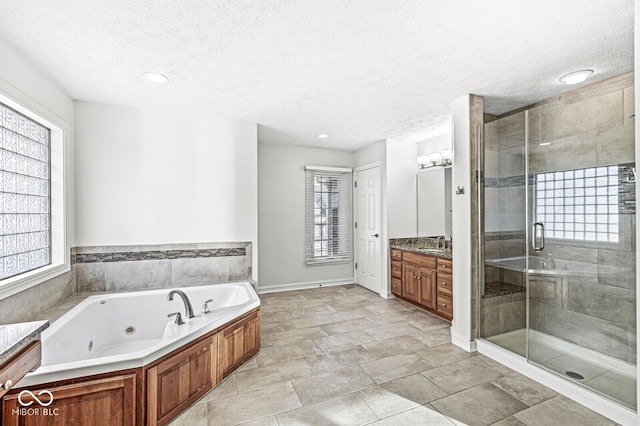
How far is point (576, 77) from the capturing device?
2574mm

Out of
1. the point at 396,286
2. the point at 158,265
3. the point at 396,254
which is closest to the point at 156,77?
the point at 158,265

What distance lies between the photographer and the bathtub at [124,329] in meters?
1.75

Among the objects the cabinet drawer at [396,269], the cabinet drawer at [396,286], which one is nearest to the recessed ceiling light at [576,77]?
the cabinet drawer at [396,269]

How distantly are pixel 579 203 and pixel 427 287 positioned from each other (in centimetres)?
198

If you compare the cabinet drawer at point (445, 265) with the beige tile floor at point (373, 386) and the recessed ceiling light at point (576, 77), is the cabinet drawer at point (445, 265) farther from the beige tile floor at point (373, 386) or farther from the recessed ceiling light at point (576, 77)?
the recessed ceiling light at point (576, 77)

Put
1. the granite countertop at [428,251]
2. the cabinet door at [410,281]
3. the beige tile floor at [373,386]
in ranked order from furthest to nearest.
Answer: the cabinet door at [410,281] < the granite countertop at [428,251] < the beige tile floor at [373,386]

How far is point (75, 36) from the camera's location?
1998 millimetres

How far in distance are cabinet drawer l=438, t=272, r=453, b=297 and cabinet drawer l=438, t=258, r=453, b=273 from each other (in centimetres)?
6

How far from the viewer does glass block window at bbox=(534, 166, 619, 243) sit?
2.33 meters

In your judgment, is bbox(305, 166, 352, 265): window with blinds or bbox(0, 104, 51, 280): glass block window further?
bbox(305, 166, 352, 265): window with blinds

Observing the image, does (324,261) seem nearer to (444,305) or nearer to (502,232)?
(444,305)

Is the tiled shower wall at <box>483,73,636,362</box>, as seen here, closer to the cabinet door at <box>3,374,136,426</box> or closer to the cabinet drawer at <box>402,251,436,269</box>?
the cabinet drawer at <box>402,251,436,269</box>

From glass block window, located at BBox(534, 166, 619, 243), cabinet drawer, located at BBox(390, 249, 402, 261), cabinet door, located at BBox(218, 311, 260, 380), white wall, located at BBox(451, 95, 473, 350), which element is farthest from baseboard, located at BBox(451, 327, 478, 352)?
cabinet door, located at BBox(218, 311, 260, 380)

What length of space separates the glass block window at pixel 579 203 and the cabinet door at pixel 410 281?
1.83 m
